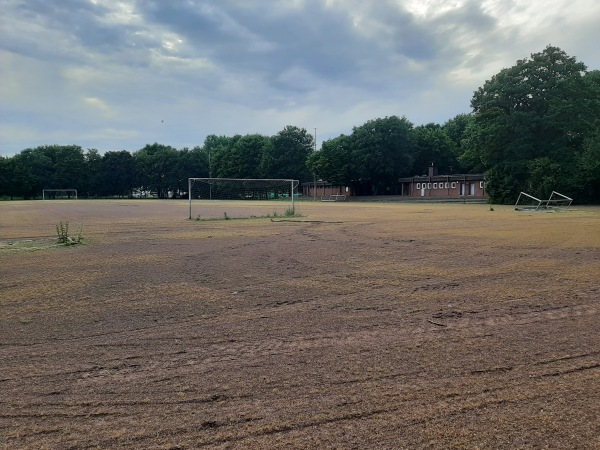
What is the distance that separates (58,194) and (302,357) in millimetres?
107527

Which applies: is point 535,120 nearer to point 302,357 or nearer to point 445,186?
point 445,186

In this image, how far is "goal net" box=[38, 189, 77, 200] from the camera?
94.1 meters

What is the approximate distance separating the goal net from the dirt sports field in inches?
3858

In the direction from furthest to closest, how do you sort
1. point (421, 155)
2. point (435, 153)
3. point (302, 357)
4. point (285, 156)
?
point (285, 156), point (421, 155), point (435, 153), point (302, 357)

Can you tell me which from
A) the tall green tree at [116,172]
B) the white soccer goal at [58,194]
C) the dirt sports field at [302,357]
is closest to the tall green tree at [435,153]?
the tall green tree at [116,172]

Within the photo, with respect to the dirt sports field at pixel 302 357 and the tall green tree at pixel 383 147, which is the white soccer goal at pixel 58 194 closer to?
the tall green tree at pixel 383 147

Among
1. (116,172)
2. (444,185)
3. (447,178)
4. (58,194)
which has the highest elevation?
(116,172)

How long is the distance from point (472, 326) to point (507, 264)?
4.44 metres

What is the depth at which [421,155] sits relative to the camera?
79.0 metres

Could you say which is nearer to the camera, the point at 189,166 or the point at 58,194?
the point at 58,194

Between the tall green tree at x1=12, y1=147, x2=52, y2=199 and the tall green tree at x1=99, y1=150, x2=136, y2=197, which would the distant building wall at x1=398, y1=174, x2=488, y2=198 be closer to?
the tall green tree at x1=99, y1=150, x2=136, y2=197

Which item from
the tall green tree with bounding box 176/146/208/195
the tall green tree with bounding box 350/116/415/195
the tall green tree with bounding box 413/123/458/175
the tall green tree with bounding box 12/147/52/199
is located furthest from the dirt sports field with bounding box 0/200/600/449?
the tall green tree with bounding box 12/147/52/199

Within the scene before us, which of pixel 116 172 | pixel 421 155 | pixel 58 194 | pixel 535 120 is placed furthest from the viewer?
pixel 116 172

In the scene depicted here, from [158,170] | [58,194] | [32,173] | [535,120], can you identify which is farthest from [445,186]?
[32,173]
